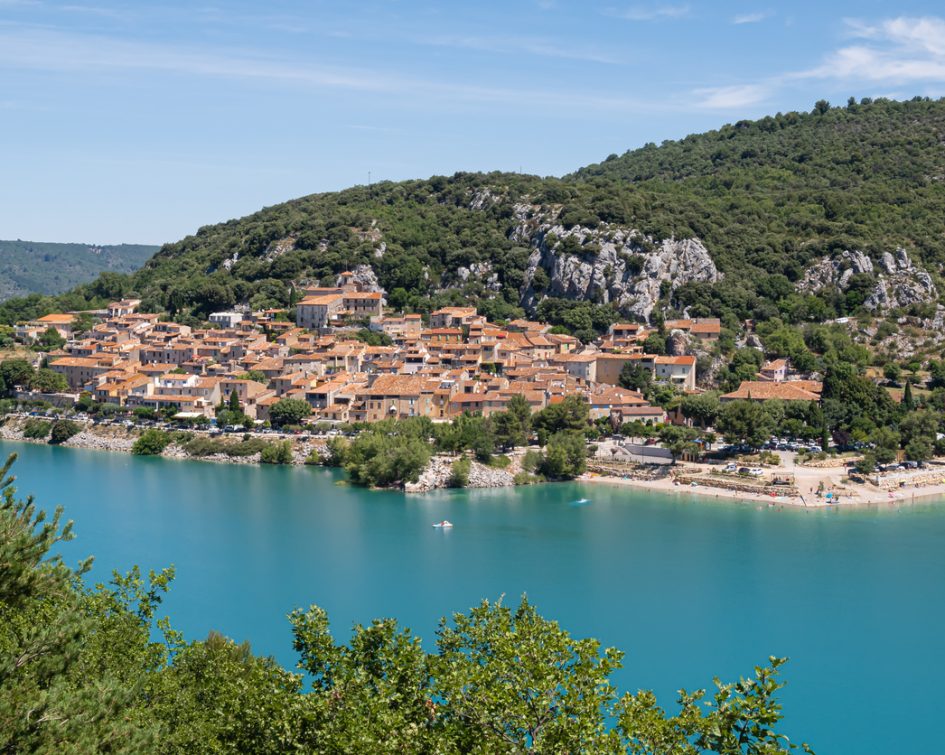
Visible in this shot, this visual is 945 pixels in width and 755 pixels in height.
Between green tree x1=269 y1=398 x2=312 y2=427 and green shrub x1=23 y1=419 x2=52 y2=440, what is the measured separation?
844 cm

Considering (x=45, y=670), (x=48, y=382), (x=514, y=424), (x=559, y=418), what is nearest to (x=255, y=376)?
(x=48, y=382)

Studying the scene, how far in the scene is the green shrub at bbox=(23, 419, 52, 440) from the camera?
35875mm

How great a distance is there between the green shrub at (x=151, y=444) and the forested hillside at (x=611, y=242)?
13600mm

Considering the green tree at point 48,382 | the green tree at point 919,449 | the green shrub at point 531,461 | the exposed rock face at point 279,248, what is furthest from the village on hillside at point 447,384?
the exposed rock face at point 279,248

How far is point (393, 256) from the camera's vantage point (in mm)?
48688

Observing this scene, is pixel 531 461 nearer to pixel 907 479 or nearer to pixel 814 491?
pixel 814 491

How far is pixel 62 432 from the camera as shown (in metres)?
35.5

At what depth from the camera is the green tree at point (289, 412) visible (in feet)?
110

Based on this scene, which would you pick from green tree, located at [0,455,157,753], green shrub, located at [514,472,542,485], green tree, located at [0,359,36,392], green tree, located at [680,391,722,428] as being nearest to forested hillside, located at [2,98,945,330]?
green tree, located at [0,359,36,392]

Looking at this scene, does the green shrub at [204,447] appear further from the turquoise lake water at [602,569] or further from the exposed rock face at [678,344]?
the exposed rock face at [678,344]

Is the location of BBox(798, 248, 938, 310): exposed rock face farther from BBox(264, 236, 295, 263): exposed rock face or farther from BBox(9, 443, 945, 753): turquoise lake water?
BBox(264, 236, 295, 263): exposed rock face

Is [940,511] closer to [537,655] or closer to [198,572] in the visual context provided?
[198,572]

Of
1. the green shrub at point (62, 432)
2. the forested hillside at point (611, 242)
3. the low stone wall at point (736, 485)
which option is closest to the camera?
the low stone wall at point (736, 485)

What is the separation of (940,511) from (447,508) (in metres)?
12.4
